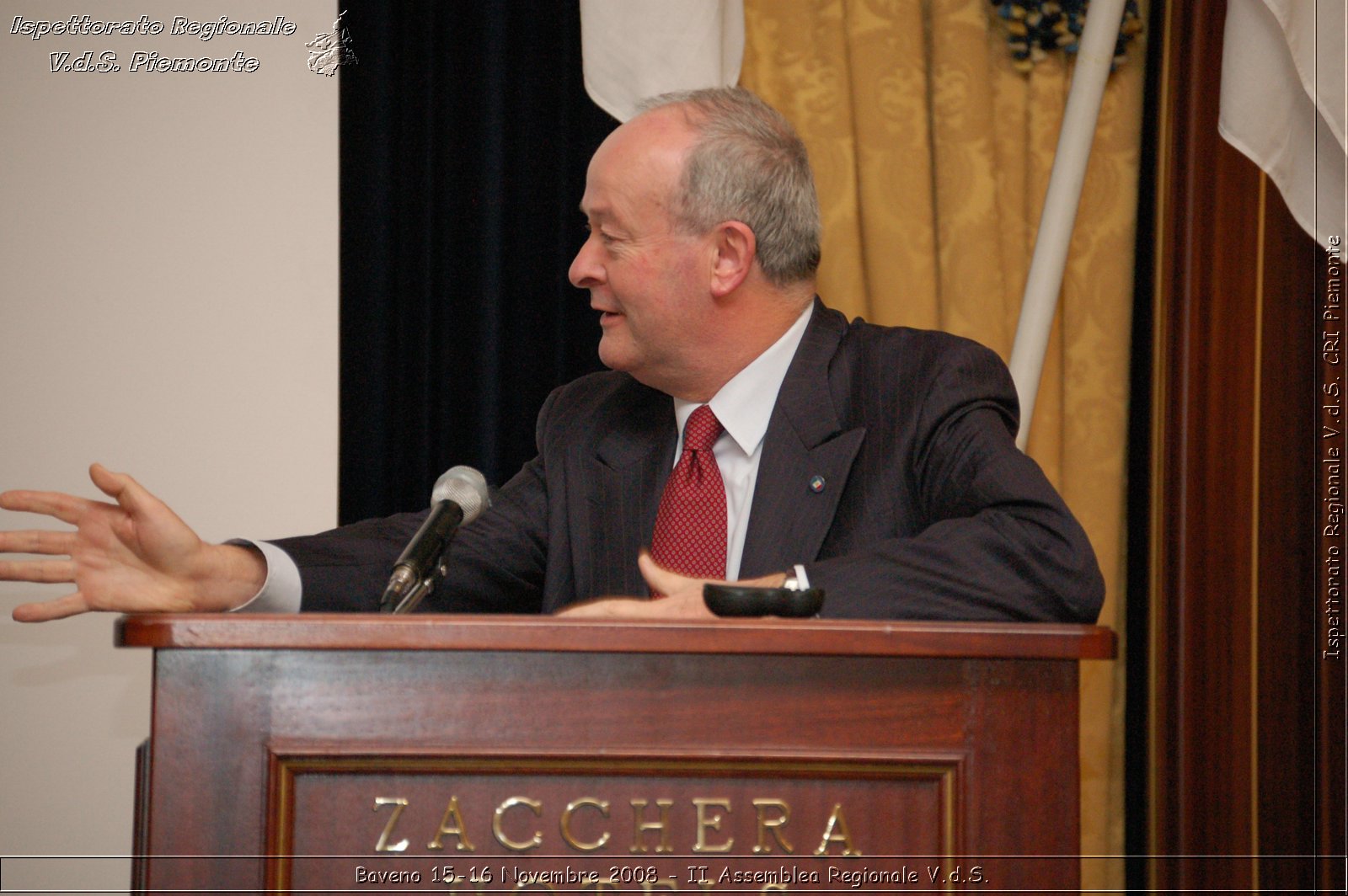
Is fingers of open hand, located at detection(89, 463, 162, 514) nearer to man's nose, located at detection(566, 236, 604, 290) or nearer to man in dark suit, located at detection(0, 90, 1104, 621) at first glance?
man in dark suit, located at detection(0, 90, 1104, 621)

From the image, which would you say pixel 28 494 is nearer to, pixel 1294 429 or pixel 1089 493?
pixel 1089 493

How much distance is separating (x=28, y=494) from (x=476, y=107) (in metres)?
1.56

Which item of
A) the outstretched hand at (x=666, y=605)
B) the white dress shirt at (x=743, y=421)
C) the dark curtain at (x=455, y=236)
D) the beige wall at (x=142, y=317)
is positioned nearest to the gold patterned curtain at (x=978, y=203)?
the dark curtain at (x=455, y=236)

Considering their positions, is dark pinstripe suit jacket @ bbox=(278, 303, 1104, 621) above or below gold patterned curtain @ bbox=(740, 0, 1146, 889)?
below

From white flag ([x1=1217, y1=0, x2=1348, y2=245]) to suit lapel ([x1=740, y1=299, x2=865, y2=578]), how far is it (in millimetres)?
1077

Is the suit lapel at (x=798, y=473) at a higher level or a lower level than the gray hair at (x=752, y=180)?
lower

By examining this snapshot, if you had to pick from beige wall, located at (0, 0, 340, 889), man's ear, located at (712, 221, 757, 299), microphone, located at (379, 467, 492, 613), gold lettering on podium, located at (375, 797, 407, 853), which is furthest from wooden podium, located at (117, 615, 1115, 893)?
beige wall, located at (0, 0, 340, 889)

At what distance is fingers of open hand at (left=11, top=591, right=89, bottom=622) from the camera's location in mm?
1288

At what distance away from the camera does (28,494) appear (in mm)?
1307

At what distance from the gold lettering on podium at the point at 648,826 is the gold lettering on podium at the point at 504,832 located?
0.25ft

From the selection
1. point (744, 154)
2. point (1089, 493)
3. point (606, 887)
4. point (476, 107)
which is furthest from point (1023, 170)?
point (606, 887)

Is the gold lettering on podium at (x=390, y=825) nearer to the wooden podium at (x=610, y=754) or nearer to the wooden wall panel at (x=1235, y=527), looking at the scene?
the wooden podium at (x=610, y=754)

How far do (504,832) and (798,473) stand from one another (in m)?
0.88

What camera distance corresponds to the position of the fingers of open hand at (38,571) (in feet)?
4.41
